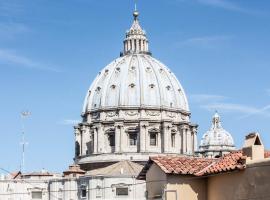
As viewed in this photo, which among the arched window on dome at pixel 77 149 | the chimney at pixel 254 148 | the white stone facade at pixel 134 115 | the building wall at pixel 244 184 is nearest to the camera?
the building wall at pixel 244 184

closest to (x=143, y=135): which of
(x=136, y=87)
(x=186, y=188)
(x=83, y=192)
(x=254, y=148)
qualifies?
(x=136, y=87)

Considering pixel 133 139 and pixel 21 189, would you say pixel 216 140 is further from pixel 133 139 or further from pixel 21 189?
pixel 21 189

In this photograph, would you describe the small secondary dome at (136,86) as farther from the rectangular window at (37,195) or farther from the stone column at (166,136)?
the rectangular window at (37,195)

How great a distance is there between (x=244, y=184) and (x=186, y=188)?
2.54m

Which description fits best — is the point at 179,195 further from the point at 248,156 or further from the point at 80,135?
the point at 80,135

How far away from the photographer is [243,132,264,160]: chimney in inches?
1016

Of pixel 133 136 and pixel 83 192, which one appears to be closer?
pixel 83 192

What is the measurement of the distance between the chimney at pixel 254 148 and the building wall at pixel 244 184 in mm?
725

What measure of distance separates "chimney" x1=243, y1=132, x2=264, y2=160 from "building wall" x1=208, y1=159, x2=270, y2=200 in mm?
725

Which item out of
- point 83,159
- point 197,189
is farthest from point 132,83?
point 197,189

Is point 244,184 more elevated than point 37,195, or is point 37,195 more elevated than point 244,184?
point 37,195

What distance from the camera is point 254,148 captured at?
25.8 metres

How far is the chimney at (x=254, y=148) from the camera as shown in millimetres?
25797

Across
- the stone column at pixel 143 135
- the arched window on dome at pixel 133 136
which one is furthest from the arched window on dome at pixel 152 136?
the arched window on dome at pixel 133 136
